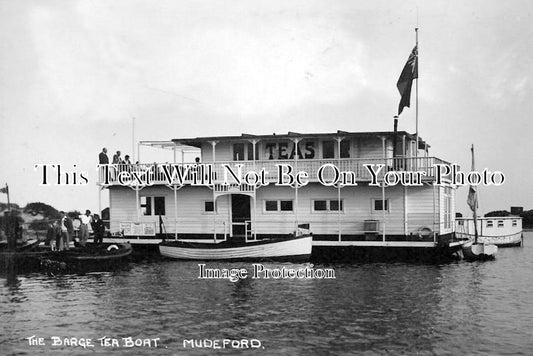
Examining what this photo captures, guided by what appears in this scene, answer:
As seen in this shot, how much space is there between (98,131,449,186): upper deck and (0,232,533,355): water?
6.36 meters

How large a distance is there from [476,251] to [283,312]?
17.6 metres

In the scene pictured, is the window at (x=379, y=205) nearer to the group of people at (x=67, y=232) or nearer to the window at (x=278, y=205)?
the window at (x=278, y=205)

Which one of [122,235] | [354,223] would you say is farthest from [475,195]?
[122,235]

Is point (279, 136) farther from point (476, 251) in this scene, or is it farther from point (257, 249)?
point (476, 251)

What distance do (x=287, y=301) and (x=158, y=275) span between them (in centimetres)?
813

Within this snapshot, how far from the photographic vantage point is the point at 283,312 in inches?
709

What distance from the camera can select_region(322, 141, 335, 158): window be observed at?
32919mm

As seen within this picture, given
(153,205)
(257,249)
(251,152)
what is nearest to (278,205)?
(251,152)

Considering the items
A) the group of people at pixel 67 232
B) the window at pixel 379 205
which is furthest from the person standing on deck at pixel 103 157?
the window at pixel 379 205

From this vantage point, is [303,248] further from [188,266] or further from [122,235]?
[122,235]

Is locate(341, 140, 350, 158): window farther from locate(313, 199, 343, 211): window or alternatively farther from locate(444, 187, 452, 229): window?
locate(444, 187, 452, 229): window

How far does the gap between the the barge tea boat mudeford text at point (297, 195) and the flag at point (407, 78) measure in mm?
1641

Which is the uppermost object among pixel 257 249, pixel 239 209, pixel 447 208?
pixel 239 209

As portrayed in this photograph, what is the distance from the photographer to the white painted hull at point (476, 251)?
31.8 m
